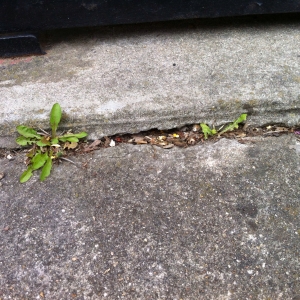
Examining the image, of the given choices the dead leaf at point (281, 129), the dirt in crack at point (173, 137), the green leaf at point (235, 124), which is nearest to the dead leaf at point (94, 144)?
the dirt in crack at point (173, 137)

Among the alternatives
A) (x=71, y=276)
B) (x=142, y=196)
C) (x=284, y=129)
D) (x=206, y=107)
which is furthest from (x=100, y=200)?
(x=284, y=129)

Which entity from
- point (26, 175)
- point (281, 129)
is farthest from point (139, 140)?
point (281, 129)

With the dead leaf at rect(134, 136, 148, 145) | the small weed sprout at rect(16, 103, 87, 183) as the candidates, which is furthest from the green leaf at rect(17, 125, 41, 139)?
the dead leaf at rect(134, 136, 148, 145)

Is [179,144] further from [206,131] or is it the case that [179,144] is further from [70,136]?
[70,136]

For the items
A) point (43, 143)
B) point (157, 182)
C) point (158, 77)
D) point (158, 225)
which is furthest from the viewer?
point (158, 77)

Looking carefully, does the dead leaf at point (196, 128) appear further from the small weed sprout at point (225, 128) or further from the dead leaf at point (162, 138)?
the dead leaf at point (162, 138)
